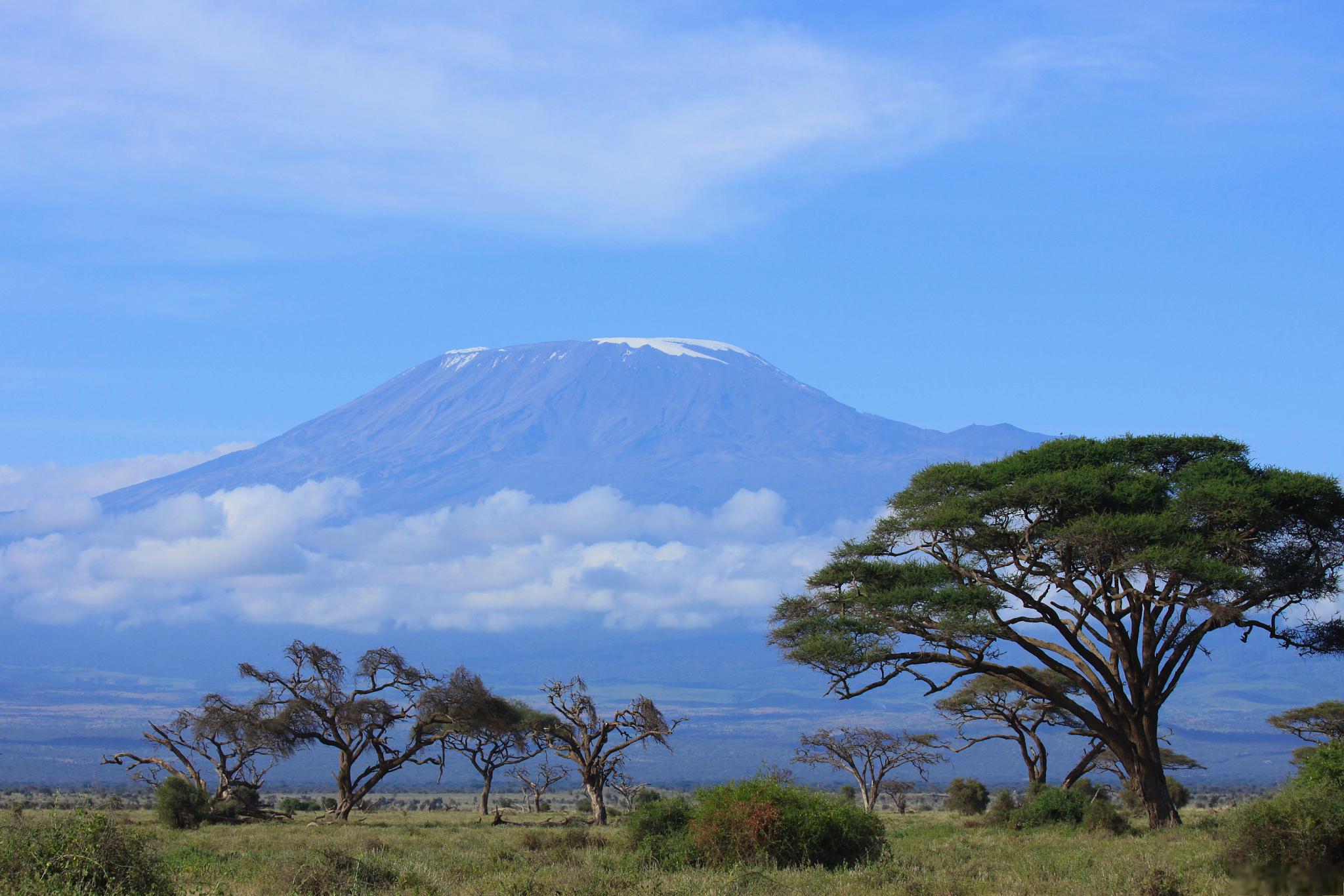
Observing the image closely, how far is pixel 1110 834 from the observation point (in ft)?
78.9

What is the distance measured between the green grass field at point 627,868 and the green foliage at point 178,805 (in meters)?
6.72

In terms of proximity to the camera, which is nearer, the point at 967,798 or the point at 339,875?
the point at 339,875

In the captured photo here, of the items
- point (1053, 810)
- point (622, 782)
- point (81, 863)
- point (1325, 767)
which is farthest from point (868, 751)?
point (81, 863)

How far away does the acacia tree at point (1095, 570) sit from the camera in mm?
24250

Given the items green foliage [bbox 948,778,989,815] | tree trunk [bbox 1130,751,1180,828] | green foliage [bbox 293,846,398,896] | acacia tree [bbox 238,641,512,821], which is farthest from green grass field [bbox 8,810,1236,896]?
green foliage [bbox 948,778,989,815]

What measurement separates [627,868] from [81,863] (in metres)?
7.12

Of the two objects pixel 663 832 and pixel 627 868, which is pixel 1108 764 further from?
pixel 627 868

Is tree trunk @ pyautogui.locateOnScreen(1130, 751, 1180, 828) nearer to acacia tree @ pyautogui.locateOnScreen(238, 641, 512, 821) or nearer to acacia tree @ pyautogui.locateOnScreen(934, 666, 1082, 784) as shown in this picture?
acacia tree @ pyautogui.locateOnScreen(934, 666, 1082, 784)

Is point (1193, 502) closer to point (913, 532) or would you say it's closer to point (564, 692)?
point (913, 532)

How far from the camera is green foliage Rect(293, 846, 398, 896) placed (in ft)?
43.6

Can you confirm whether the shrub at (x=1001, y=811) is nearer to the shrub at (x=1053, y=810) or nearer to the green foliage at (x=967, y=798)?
the shrub at (x=1053, y=810)

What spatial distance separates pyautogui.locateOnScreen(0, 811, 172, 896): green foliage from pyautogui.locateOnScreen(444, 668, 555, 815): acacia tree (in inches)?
994

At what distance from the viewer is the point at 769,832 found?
16.6m

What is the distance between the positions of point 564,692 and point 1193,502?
23.2 m
